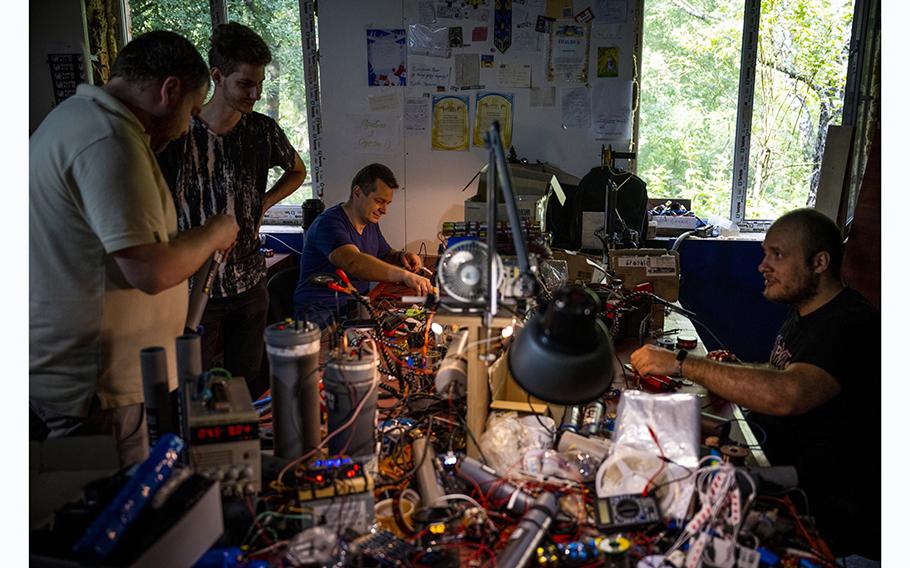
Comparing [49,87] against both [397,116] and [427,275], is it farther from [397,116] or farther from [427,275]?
[427,275]

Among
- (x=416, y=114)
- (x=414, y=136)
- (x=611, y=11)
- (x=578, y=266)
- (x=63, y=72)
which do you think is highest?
(x=611, y=11)

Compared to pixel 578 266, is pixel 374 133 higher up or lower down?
higher up

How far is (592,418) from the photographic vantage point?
180 centimetres

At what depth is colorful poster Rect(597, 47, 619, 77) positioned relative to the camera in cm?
453

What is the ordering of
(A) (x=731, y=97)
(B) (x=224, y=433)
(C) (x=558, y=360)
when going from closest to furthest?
(C) (x=558, y=360) < (B) (x=224, y=433) < (A) (x=731, y=97)

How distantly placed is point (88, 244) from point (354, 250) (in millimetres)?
1654

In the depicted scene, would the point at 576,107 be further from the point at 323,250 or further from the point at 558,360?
the point at 558,360

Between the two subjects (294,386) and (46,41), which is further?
(46,41)

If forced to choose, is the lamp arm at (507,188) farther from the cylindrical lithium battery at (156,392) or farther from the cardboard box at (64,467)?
the cardboard box at (64,467)

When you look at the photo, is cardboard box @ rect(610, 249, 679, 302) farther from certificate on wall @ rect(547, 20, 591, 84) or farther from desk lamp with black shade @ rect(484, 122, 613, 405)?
certificate on wall @ rect(547, 20, 591, 84)

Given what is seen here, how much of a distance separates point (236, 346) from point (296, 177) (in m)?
0.89

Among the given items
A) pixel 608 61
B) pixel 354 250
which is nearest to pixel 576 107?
pixel 608 61

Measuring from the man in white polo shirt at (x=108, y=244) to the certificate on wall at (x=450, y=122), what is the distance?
3.09m

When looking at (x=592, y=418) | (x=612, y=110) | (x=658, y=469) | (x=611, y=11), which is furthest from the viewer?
(x=612, y=110)
